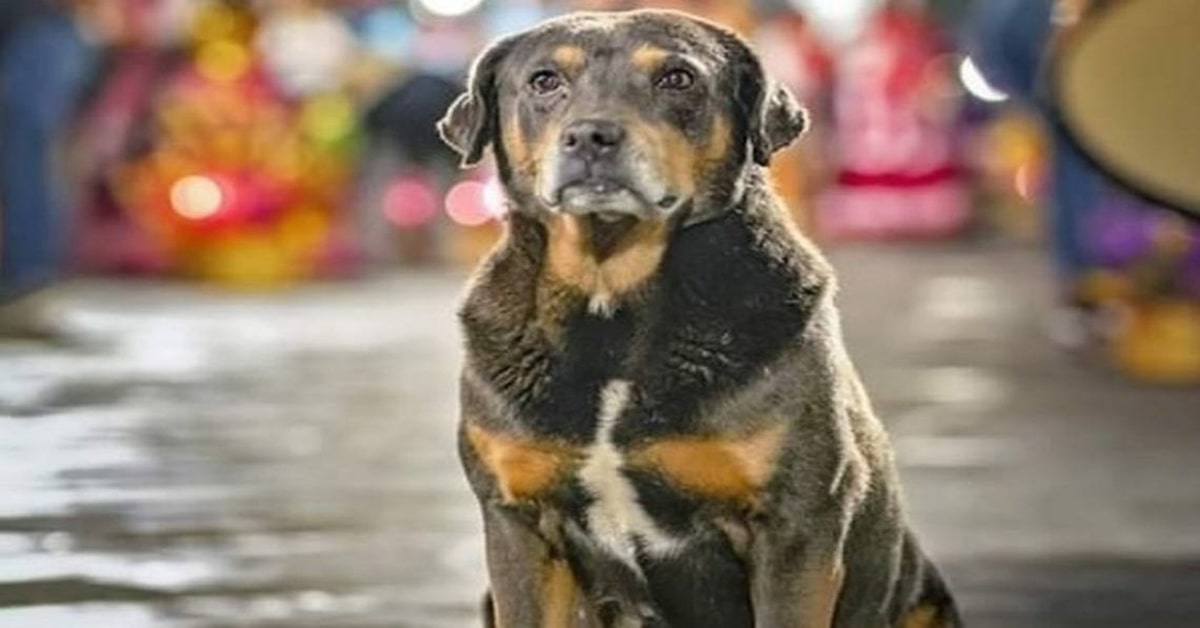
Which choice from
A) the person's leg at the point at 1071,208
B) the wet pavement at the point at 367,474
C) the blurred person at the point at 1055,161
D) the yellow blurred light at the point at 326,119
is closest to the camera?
the wet pavement at the point at 367,474

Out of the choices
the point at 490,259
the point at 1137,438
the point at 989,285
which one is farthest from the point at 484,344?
the point at 989,285

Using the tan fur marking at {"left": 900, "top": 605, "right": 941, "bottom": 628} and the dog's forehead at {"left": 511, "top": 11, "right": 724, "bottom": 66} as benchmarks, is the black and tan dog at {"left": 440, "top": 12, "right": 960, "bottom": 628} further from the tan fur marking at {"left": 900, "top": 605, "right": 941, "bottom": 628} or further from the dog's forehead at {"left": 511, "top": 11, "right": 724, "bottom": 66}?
the tan fur marking at {"left": 900, "top": 605, "right": 941, "bottom": 628}

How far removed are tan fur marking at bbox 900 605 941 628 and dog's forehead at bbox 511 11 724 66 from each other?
2.15 feet

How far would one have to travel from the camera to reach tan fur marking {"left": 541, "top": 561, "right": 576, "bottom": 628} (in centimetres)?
259

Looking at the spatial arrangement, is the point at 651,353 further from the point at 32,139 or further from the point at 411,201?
the point at 411,201

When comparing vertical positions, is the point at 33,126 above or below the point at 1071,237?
above

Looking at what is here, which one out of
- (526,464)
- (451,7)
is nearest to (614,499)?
(526,464)

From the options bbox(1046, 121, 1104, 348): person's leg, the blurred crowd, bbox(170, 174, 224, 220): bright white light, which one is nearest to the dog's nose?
the blurred crowd

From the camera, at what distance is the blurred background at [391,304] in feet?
13.5

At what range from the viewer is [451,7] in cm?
1317

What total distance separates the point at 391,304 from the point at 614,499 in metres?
6.96

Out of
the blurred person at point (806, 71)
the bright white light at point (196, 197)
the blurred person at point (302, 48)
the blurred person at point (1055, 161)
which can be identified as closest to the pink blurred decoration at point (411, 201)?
the blurred person at point (302, 48)

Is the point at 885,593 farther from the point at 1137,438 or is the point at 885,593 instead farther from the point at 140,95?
the point at 140,95

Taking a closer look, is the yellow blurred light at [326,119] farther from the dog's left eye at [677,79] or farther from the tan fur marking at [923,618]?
the dog's left eye at [677,79]
